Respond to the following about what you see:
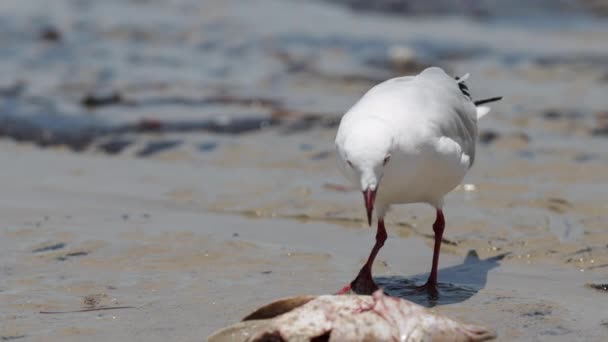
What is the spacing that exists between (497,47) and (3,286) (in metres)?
9.96

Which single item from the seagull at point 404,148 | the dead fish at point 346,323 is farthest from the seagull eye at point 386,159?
the dead fish at point 346,323

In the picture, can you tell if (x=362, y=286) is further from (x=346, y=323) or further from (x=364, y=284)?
(x=346, y=323)

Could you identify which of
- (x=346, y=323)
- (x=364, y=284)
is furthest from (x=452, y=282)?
(x=346, y=323)

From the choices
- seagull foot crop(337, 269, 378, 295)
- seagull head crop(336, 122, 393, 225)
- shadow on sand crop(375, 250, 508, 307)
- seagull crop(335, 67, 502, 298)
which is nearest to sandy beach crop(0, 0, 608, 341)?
shadow on sand crop(375, 250, 508, 307)

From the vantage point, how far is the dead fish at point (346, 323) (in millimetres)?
3566

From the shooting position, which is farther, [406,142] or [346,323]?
[406,142]

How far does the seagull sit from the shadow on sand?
8 cm

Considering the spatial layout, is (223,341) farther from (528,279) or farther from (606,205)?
(606,205)

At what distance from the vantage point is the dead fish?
11.7ft

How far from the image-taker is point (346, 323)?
360 centimetres

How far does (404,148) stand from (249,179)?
3165mm

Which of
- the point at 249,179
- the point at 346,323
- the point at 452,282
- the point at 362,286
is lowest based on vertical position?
the point at 249,179

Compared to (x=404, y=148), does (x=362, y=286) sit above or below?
below

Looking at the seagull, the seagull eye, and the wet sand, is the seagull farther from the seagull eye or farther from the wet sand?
the wet sand
